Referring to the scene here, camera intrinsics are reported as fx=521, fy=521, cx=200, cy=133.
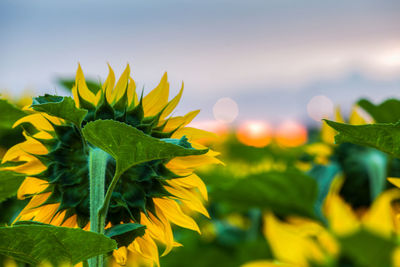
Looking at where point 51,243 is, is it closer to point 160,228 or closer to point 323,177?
point 160,228

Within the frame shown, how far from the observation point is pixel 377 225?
446 millimetres

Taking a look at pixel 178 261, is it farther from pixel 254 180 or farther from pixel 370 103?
pixel 370 103

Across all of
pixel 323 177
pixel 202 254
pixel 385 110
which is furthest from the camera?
pixel 202 254

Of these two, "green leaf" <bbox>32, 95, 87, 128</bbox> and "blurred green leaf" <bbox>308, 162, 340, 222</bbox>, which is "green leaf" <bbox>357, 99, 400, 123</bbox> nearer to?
"blurred green leaf" <bbox>308, 162, 340, 222</bbox>

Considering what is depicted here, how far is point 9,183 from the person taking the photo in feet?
1.97

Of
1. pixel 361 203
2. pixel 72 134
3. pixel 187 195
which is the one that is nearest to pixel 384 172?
pixel 361 203

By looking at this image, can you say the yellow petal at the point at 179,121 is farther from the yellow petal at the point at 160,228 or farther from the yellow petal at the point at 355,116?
the yellow petal at the point at 355,116

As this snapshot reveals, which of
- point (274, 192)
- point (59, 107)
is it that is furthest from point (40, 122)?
point (274, 192)

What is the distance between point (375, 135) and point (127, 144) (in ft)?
0.76

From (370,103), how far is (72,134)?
50 centimetres

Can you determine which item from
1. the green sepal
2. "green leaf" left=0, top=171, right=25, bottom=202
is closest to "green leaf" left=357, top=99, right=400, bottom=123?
the green sepal

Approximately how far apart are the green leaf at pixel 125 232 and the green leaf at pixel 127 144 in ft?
0.18

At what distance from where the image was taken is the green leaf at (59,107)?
18.1 inches

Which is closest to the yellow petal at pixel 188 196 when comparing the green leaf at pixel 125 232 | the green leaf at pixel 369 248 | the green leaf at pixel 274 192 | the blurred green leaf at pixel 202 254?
the green leaf at pixel 125 232
